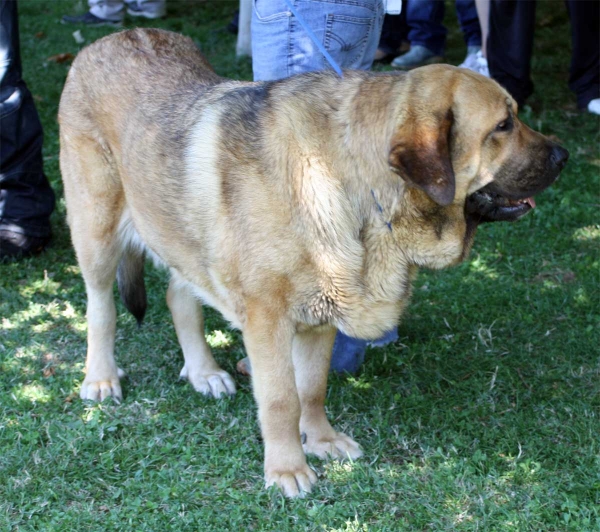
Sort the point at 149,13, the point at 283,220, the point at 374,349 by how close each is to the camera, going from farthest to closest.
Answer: the point at 149,13 → the point at 374,349 → the point at 283,220

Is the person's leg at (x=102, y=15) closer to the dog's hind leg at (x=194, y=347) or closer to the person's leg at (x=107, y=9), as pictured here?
the person's leg at (x=107, y=9)

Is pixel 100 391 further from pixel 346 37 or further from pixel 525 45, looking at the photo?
pixel 525 45

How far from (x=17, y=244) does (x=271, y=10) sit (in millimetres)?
2752

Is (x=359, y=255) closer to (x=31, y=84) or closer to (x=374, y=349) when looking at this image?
(x=374, y=349)

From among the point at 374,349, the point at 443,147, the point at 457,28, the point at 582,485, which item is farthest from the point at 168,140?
the point at 457,28

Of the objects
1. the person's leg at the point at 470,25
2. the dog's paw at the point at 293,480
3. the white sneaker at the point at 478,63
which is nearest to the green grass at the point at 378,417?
the dog's paw at the point at 293,480

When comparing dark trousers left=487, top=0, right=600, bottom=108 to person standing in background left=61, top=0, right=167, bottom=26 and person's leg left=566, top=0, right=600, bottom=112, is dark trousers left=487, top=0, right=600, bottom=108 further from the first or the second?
person standing in background left=61, top=0, right=167, bottom=26

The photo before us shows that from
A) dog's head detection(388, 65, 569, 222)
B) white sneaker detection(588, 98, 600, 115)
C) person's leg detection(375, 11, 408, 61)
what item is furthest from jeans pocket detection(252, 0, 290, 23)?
person's leg detection(375, 11, 408, 61)

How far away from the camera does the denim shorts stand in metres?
3.91

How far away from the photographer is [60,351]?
190 inches

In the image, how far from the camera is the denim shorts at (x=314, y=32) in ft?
12.8

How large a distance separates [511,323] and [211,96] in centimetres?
227

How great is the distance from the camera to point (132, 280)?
455cm

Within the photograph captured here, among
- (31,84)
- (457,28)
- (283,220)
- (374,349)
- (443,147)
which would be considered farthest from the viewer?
(457,28)
